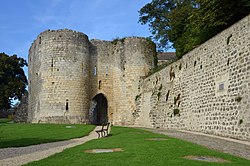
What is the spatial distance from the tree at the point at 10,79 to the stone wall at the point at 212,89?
25.4 metres

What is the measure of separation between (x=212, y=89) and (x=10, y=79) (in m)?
34.9

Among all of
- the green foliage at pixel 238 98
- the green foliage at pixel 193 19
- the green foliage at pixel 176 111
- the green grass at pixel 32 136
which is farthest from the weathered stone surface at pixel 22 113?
the green foliage at pixel 238 98

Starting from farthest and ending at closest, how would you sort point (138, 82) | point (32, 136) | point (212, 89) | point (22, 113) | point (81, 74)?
point (22, 113) → point (138, 82) → point (81, 74) → point (32, 136) → point (212, 89)

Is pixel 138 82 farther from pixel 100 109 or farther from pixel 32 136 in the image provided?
pixel 32 136

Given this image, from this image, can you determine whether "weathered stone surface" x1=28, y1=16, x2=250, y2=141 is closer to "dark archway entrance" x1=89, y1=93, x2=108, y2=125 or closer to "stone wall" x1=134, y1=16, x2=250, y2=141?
"stone wall" x1=134, y1=16, x2=250, y2=141

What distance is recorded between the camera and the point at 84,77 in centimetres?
2667

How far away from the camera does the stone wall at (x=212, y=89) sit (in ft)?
38.7

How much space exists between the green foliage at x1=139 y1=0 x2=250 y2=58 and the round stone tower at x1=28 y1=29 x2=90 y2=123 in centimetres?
884

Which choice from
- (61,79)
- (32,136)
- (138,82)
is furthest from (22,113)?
(32,136)

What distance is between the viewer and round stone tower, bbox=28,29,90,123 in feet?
81.9

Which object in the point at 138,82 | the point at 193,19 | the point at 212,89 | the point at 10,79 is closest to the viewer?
the point at 212,89

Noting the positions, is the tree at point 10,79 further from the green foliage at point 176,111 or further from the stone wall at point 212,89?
the green foliage at point 176,111

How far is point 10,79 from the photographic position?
41750mm

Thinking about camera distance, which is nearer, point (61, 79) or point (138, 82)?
A: point (61, 79)
